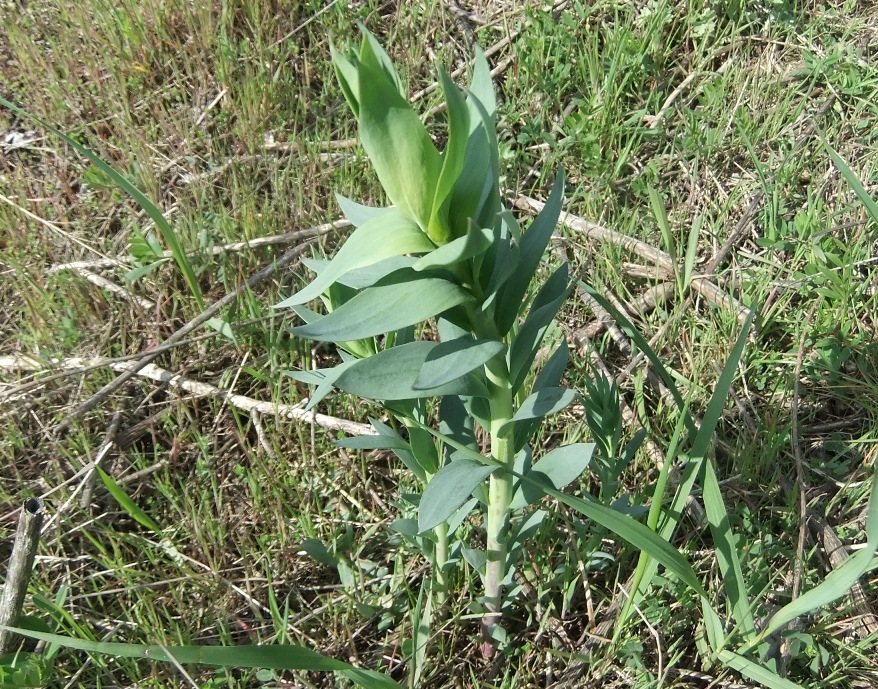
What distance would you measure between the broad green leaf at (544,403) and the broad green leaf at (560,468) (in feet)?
0.48

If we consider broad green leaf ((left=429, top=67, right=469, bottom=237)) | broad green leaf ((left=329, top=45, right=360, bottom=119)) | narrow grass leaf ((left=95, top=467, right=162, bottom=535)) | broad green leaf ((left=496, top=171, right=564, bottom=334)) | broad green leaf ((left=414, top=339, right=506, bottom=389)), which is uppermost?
broad green leaf ((left=329, top=45, right=360, bottom=119))

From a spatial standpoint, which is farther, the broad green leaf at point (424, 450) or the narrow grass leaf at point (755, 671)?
the broad green leaf at point (424, 450)

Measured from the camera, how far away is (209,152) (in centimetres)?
281

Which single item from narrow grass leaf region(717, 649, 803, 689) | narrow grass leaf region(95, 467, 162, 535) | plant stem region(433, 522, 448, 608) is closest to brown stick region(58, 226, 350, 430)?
narrow grass leaf region(95, 467, 162, 535)

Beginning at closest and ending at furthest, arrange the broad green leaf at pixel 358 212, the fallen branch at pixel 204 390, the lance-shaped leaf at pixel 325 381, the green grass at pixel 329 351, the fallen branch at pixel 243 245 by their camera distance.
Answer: the lance-shaped leaf at pixel 325 381, the broad green leaf at pixel 358 212, the green grass at pixel 329 351, the fallen branch at pixel 204 390, the fallen branch at pixel 243 245

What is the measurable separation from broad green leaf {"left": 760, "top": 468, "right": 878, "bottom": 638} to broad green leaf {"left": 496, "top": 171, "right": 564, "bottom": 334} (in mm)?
574

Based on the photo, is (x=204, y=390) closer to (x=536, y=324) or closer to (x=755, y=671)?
(x=536, y=324)

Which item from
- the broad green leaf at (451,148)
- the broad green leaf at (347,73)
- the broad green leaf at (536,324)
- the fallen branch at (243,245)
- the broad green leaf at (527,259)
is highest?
the broad green leaf at (347,73)

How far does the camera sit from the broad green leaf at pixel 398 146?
0.89m

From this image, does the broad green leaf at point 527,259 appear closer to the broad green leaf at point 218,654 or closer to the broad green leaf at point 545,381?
the broad green leaf at point 545,381

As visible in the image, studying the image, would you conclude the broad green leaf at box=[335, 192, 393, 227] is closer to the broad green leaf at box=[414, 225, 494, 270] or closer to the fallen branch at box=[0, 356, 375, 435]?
the broad green leaf at box=[414, 225, 494, 270]

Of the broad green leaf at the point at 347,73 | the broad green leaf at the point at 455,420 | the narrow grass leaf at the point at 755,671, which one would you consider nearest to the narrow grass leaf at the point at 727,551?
the narrow grass leaf at the point at 755,671

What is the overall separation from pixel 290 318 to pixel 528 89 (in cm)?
125

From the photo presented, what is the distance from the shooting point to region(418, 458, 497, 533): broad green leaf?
1.24m
